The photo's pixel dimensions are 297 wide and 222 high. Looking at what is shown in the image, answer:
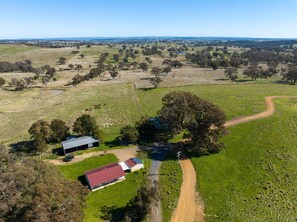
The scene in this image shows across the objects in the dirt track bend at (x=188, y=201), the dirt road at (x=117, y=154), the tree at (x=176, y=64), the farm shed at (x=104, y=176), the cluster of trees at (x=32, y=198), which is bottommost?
the dirt track bend at (x=188, y=201)

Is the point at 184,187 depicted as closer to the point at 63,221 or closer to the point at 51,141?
the point at 63,221

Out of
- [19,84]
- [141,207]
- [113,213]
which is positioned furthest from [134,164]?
[19,84]

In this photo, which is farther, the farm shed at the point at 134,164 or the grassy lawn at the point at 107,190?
the farm shed at the point at 134,164

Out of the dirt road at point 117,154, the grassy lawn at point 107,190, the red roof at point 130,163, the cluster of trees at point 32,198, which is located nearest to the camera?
the cluster of trees at point 32,198

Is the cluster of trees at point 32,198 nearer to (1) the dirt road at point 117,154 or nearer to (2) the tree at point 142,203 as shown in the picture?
(2) the tree at point 142,203

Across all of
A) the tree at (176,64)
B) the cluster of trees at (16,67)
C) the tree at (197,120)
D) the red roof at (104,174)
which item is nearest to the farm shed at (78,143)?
the red roof at (104,174)

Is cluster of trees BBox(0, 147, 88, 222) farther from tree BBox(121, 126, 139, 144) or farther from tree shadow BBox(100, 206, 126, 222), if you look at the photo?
tree BBox(121, 126, 139, 144)
